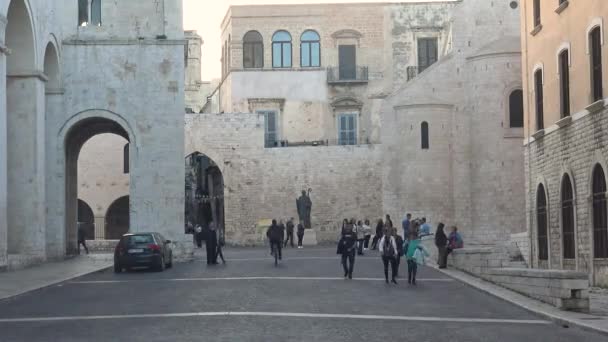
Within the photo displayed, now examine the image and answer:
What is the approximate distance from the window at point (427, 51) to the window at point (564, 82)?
34.0 meters

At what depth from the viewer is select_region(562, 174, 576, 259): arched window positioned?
25922 mm

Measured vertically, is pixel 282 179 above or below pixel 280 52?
below

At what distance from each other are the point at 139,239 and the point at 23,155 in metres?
5.57

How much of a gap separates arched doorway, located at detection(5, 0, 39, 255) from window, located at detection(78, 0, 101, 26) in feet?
13.7

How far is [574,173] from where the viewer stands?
1001 inches

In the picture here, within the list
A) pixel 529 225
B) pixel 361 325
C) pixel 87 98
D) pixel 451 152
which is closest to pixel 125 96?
pixel 87 98

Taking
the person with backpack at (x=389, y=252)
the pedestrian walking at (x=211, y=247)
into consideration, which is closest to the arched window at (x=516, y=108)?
the pedestrian walking at (x=211, y=247)

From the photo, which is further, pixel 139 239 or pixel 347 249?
pixel 139 239

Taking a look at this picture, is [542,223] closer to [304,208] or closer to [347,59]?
[304,208]

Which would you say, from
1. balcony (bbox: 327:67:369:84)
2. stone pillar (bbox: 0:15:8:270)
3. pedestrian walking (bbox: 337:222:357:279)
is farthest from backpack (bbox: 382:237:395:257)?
balcony (bbox: 327:67:369:84)

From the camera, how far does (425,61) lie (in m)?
61.2

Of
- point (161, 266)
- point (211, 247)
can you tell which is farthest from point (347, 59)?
point (161, 266)

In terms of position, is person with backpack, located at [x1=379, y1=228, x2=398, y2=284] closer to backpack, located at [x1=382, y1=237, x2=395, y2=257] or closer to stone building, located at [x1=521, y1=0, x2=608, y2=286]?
backpack, located at [x1=382, y1=237, x2=395, y2=257]

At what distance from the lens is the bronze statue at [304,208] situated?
50688mm
